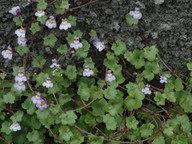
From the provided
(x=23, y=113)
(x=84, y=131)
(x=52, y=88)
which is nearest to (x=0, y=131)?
(x=23, y=113)

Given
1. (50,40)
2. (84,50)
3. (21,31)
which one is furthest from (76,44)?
(21,31)

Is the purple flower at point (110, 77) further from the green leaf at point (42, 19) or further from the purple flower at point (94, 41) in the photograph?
the green leaf at point (42, 19)

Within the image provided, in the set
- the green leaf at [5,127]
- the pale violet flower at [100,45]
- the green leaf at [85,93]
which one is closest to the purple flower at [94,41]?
the pale violet flower at [100,45]

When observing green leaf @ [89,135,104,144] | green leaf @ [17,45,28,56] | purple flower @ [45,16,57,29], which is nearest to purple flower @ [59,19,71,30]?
purple flower @ [45,16,57,29]

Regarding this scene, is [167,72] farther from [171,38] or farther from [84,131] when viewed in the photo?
[84,131]

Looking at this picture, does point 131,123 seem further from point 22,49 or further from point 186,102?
point 22,49

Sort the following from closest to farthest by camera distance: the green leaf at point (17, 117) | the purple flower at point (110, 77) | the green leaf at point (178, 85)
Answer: the green leaf at point (17, 117) < the purple flower at point (110, 77) < the green leaf at point (178, 85)
